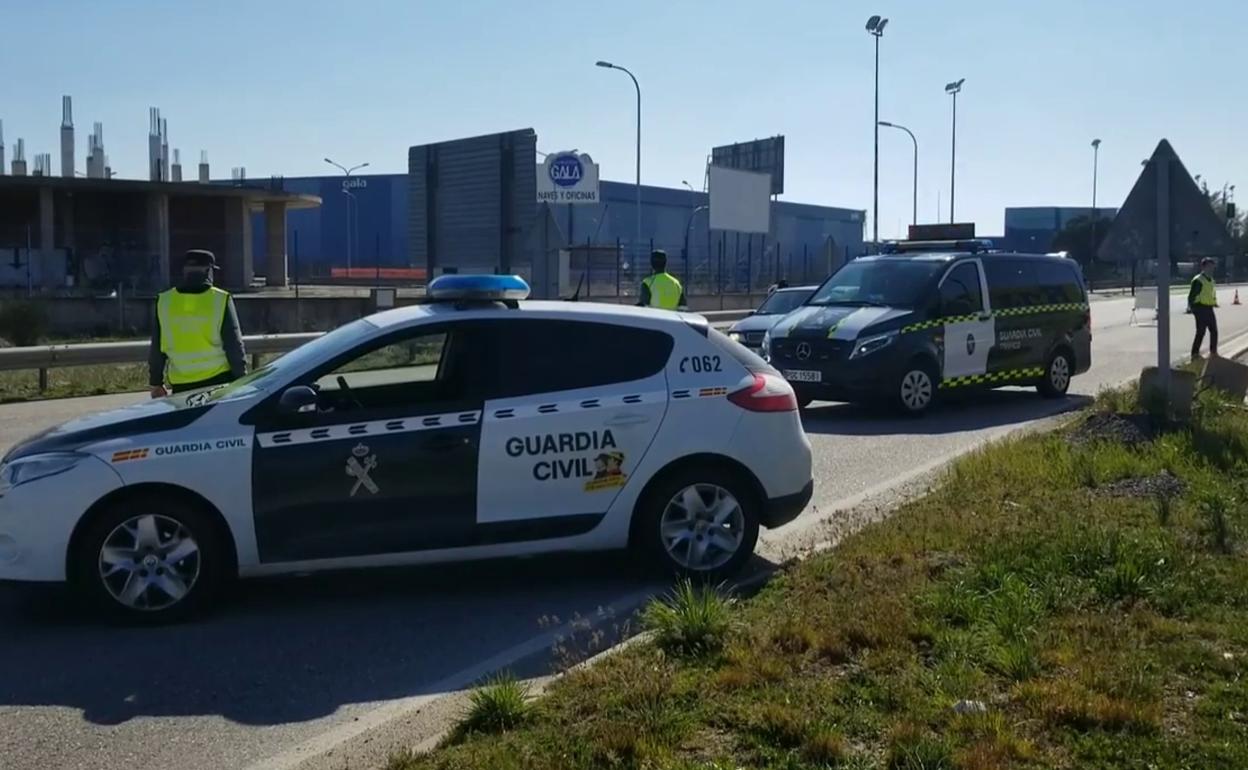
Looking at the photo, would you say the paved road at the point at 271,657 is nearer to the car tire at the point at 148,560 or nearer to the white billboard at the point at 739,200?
the car tire at the point at 148,560

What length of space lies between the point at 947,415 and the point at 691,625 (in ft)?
34.6

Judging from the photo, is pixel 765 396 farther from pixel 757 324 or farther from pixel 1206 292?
pixel 1206 292

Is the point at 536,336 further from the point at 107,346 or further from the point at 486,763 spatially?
the point at 107,346

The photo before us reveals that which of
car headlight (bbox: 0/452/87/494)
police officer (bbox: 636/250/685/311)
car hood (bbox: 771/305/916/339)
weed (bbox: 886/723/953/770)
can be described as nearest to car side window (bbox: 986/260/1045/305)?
car hood (bbox: 771/305/916/339)

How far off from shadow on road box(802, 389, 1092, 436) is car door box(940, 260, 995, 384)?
43cm

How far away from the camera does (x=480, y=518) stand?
22.5ft

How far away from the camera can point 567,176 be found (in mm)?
47656

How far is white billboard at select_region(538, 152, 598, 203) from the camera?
47438mm

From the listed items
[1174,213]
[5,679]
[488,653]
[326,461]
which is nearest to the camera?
[5,679]

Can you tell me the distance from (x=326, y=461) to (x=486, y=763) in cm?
267

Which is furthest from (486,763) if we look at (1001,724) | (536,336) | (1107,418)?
(1107,418)

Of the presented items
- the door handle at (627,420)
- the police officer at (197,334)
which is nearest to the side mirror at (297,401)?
the door handle at (627,420)

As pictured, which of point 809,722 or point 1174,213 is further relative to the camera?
point 1174,213

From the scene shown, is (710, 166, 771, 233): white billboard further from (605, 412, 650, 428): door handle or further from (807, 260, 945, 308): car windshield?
(605, 412, 650, 428): door handle
